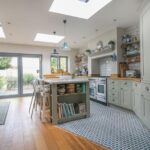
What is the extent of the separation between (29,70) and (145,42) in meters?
5.83

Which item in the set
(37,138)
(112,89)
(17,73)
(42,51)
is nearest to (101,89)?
(112,89)

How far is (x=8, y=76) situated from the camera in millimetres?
6809

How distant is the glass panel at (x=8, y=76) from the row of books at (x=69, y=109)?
4.54m

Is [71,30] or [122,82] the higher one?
[71,30]

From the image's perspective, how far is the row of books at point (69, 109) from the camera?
3.25m

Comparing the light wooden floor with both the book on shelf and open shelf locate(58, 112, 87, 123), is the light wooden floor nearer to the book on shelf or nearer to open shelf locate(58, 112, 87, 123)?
open shelf locate(58, 112, 87, 123)

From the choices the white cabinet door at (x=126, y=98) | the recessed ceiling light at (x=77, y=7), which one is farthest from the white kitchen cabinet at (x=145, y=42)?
the white cabinet door at (x=126, y=98)

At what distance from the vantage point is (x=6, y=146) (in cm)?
222

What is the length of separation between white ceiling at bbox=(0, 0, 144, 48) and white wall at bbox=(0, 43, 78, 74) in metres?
1.64

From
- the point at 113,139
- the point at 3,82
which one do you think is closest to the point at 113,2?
the point at 113,139

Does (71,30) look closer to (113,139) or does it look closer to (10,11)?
(10,11)

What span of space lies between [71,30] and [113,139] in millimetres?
3801

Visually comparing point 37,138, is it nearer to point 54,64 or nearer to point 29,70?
point 29,70

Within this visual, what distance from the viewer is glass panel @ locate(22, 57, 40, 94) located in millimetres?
7071
